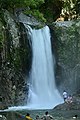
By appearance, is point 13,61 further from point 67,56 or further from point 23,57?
point 67,56

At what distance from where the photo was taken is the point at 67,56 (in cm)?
4322

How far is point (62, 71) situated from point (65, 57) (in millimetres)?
1663

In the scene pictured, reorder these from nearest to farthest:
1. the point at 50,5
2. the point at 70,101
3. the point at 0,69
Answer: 1. the point at 70,101
2. the point at 0,69
3. the point at 50,5

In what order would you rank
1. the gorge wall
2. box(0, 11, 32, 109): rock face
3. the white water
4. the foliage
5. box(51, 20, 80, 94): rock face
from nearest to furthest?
box(0, 11, 32, 109): rock face, the gorge wall, the white water, box(51, 20, 80, 94): rock face, the foliage

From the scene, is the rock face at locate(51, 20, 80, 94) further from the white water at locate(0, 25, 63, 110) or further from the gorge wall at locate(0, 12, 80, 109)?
the white water at locate(0, 25, 63, 110)

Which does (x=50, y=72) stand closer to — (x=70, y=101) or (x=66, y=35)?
(x=66, y=35)

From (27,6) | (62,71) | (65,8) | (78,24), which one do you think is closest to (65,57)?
(62,71)

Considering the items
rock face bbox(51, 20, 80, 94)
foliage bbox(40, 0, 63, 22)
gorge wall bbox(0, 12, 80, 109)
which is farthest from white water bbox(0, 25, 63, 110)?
foliage bbox(40, 0, 63, 22)

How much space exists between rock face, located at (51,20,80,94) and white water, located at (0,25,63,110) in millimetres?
962

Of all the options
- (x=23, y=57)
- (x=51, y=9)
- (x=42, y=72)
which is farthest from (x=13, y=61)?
(x=51, y=9)

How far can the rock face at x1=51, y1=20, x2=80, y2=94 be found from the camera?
4234 cm

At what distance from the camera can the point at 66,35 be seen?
144ft

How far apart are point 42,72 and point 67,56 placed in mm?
3706

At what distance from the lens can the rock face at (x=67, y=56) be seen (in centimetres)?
4234
